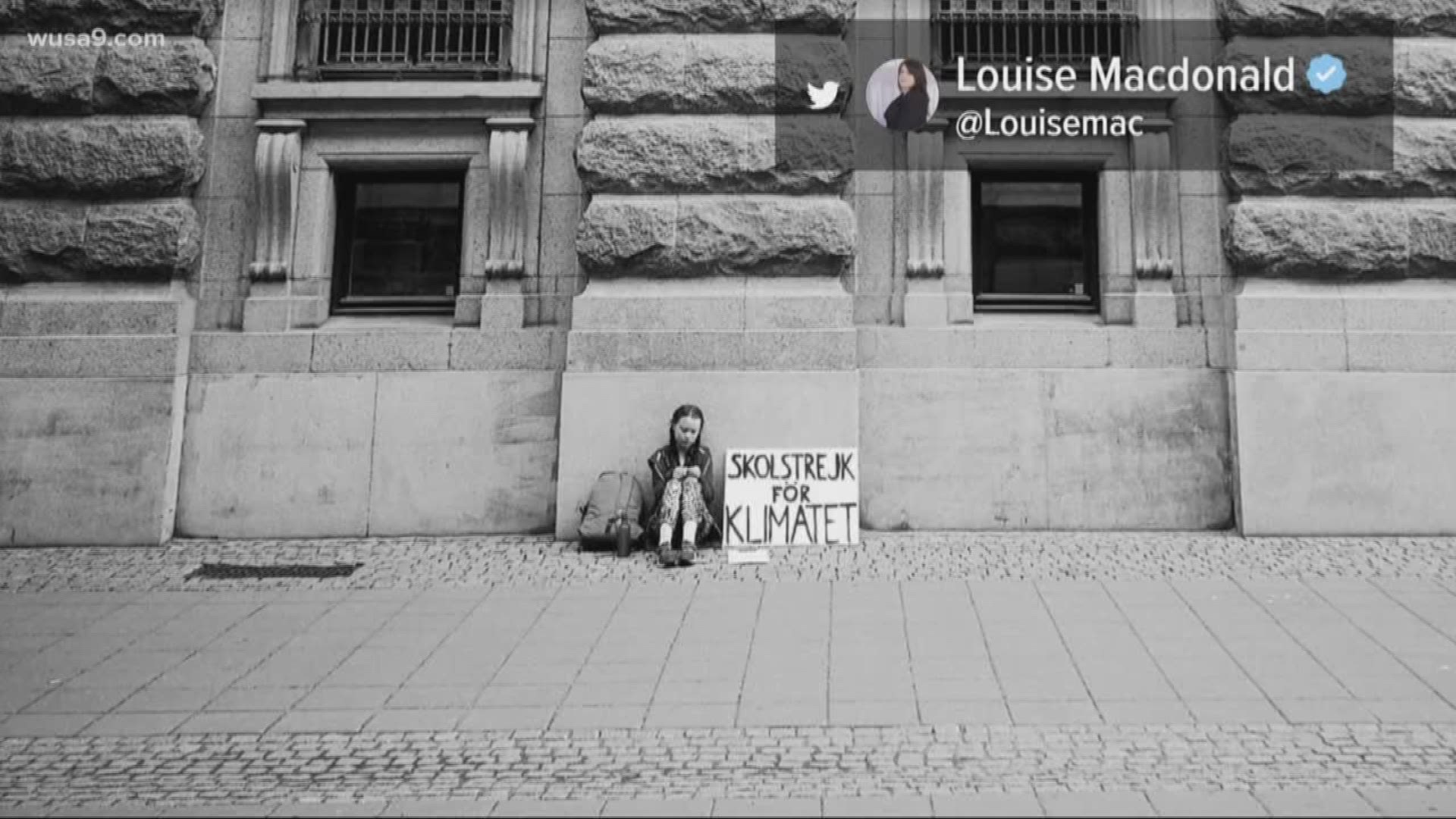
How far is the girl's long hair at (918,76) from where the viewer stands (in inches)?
342

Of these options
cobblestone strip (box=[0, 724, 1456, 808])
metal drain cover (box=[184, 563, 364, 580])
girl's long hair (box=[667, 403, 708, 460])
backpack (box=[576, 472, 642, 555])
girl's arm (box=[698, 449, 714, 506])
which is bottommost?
cobblestone strip (box=[0, 724, 1456, 808])

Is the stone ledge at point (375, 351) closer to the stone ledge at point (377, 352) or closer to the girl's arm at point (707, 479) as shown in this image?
the stone ledge at point (377, 352)

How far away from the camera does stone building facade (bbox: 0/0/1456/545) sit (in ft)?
26.6

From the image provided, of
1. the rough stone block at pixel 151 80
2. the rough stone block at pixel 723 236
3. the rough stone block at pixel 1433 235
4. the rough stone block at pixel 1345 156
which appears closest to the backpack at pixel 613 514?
the rough stone block at pixel 723 236

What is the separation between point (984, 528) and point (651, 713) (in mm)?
4745

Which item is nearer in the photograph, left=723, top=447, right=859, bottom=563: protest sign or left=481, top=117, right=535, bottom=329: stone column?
left=723, top=447, right=859, bottom=563: protest sign

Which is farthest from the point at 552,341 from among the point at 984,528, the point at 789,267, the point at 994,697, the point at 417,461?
the point at 994,697

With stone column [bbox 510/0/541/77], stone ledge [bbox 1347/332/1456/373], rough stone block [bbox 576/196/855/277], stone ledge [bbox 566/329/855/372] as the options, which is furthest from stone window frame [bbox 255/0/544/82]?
stone ledge [bbox 1347/332/1456/373]

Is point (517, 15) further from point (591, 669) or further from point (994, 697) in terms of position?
point (994, 697)

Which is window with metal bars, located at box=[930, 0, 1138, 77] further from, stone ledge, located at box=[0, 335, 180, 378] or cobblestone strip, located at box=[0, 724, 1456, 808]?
stone ledge, located at box=[0, 335, 180, 378]

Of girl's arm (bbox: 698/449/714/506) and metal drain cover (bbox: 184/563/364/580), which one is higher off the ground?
girl's arm (bbox: 698/449/714/506)

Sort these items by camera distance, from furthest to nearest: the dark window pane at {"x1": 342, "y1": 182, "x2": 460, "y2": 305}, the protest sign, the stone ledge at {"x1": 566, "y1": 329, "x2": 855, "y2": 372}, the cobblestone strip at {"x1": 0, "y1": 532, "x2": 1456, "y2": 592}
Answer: the dark window pane at {"x1": 342, "y1": 182, "x2": 460, "y2": 305}
the stone ledge at {"x1": 566, "y1": 329, "x2": 855, "y2": 372}
the protest sign
the cobblestone strip at {"x1": 0, "y1": 532, "x2": 1456, "y2": 592}

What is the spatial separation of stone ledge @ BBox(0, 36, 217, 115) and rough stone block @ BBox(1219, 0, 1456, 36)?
10.2 meters

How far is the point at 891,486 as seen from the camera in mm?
8312
